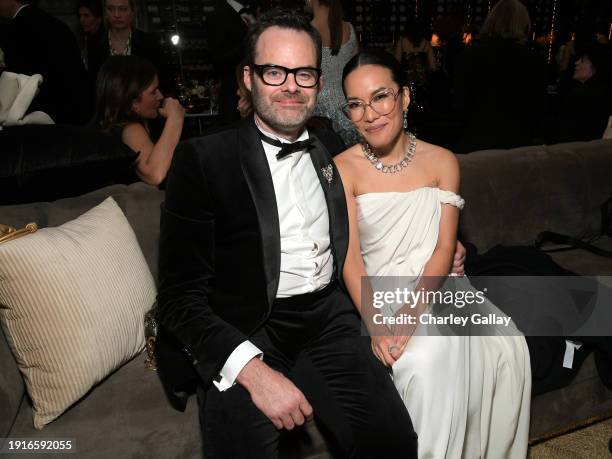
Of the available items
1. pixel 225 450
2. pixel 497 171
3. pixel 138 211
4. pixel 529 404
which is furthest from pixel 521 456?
pixel 138 211

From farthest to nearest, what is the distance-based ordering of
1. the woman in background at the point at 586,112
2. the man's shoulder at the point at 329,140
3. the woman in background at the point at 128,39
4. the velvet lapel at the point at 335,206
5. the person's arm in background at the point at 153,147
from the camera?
the woman in background at the point at 586,112
the woman in background at the point at 128,39
the person's arm in background at the point at 153,147
the man's shoulder at the point at 329,140
the velvet lapel at the point at 335,206

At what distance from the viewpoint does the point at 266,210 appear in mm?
1500

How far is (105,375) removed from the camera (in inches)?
60.9

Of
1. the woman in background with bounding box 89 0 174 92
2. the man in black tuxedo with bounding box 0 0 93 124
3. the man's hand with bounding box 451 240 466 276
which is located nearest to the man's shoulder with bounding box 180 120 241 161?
the man's hand with bounding box 451 240 466 276

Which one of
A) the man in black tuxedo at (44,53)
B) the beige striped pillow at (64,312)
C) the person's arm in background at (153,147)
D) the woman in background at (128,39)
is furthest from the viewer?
the woman in background at (128,39)

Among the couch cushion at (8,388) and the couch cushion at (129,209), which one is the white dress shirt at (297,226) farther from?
the couch cushion at (8,388)

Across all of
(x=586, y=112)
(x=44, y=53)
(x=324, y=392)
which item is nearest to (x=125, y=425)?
(x=324, y=392)

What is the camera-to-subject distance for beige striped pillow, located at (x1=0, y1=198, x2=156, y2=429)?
4.54 ft

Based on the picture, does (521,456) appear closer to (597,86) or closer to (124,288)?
(124,288)

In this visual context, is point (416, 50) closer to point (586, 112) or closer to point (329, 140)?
point (586, 112)

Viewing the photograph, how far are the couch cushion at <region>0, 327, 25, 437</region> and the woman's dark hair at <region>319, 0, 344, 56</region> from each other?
2503mm

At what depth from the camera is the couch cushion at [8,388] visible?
1322 mm

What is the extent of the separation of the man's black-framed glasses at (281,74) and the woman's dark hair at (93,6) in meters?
2.63

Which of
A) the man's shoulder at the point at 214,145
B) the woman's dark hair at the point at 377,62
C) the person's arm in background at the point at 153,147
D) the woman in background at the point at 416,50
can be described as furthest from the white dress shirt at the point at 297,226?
the woman in background at the point at 416,50
